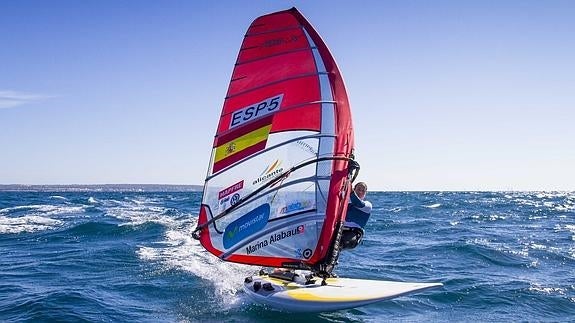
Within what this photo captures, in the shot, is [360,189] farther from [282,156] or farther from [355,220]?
[282,156]

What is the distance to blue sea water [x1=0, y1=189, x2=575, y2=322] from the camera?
25.3 ft

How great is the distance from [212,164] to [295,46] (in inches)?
88.0

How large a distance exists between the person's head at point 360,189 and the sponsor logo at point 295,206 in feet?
2.72

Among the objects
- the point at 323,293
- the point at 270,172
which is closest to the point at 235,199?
the point at 270,172

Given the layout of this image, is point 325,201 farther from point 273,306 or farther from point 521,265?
point 521,265

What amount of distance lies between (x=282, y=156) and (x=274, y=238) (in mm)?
1243

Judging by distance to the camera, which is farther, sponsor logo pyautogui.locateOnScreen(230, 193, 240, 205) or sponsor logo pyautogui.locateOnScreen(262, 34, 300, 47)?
sponsor logo pyautogui.locateOnScreen(230, 193, 240, 205)

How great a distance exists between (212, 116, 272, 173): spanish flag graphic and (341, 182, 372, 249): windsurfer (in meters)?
1.63

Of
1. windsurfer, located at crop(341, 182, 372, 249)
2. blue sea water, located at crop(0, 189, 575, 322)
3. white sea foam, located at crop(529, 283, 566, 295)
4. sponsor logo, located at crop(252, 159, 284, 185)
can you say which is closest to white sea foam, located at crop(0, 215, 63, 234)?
blue sea water, located at crop(0, 189, 575, 322)

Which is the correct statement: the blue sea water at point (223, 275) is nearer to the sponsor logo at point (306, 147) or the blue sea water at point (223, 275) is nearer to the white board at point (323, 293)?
the white board at point (323, 293)

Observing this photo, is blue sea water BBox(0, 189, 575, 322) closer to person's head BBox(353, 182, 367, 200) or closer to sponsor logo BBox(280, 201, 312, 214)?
sponsor logo BBox(280, 201, 312, 214)

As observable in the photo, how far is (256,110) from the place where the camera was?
806cm

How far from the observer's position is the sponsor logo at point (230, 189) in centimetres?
815

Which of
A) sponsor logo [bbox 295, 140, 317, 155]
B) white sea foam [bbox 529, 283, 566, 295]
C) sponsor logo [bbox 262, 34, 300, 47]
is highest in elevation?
sponsor logo [bbox 262, 34, 300, 47]
